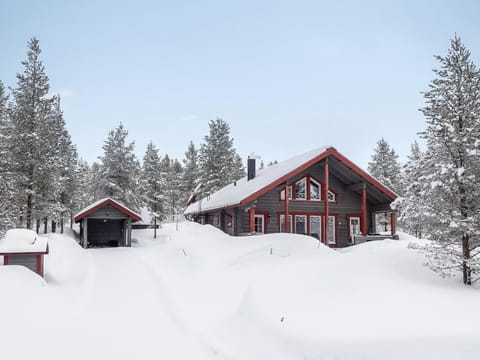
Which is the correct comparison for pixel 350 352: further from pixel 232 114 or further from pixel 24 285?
pixel 232 114

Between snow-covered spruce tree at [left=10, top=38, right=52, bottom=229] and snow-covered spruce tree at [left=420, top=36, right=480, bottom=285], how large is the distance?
76.0 feet

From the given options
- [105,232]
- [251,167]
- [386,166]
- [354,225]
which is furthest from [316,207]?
[386,166]

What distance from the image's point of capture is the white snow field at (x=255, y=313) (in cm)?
607

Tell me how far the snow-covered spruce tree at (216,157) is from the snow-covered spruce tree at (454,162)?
102ft

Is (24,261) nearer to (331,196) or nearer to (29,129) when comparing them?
(29,129)

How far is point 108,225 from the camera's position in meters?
28.6

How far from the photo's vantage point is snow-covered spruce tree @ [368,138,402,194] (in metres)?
39.2

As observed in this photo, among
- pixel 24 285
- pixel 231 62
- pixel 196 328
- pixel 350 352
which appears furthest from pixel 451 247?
pixel 231 62

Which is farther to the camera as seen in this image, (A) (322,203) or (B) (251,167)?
(B) (251,167)

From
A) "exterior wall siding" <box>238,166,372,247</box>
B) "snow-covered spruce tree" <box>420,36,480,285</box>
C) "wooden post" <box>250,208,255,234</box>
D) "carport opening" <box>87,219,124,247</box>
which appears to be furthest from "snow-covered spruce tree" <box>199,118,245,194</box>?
"snow-covered spruce tree" <box>420,36,480,285</box>

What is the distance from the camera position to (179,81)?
25.9 metres

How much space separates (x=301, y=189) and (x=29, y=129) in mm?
18758

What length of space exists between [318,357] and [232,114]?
4094 centimetres

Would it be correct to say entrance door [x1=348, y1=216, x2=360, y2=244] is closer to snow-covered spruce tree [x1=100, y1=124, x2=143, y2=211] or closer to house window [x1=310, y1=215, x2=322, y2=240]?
house window [x1=310, y1=215, x2=322, y2=240]
